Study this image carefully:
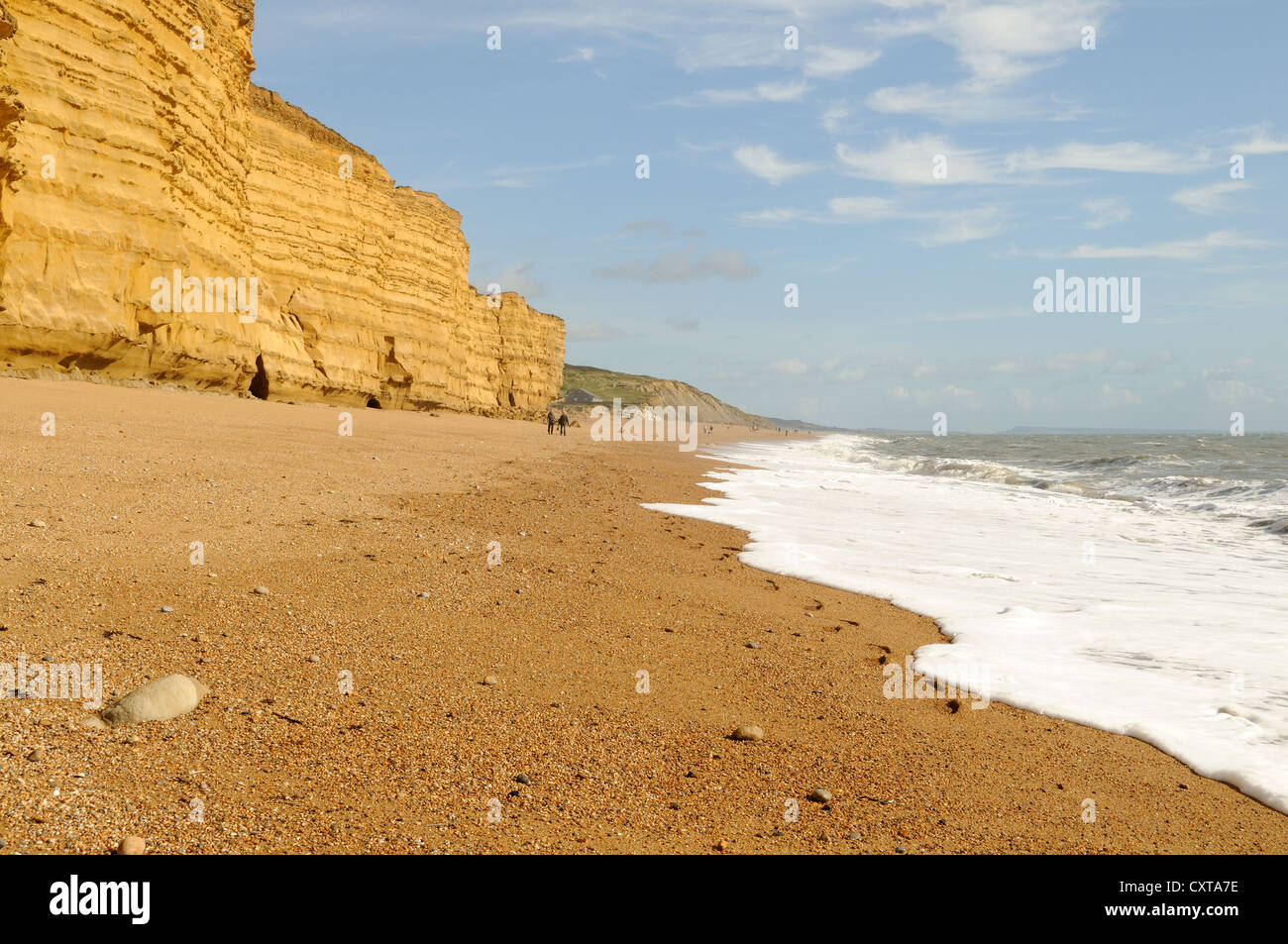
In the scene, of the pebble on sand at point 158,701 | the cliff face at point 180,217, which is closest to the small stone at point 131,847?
the pebble on sand at point 158,701

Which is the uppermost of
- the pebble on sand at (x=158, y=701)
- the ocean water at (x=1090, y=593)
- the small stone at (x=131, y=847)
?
the pebble on sand at (x=158, y=701)

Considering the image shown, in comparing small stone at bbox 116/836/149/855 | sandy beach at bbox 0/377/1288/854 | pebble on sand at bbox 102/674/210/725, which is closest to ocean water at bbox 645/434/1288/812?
sandy beach at bbox 0/377/1288/854

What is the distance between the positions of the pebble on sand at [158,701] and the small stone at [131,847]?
32.7 inches

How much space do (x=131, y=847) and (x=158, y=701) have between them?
0.94 m

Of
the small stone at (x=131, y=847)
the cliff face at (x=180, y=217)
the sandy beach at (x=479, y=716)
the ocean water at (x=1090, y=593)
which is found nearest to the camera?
the small stone at (x=131, y=847)

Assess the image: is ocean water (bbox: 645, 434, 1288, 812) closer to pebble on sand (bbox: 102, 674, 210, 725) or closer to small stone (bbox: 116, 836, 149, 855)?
pebble on sand (bbox: 102, 674, 210, 725)

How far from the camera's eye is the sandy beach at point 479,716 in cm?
253

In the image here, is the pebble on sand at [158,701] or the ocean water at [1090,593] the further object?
the ocean water at [1090,593]

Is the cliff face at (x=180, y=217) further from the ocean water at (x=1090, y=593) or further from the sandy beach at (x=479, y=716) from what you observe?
the ocean water at (x=1090, y=593)

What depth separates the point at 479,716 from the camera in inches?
133

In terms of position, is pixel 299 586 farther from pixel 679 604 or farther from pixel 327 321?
pixel 327 321

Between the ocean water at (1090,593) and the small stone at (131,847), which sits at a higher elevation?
the small stone at (131,847)

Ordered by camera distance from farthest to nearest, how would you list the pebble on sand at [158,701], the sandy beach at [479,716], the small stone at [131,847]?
the pebble on sand at [158,701]
the sandy beach at [479,716]
the small stone at [131,847]

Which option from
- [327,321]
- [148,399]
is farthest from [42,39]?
[327,321]
